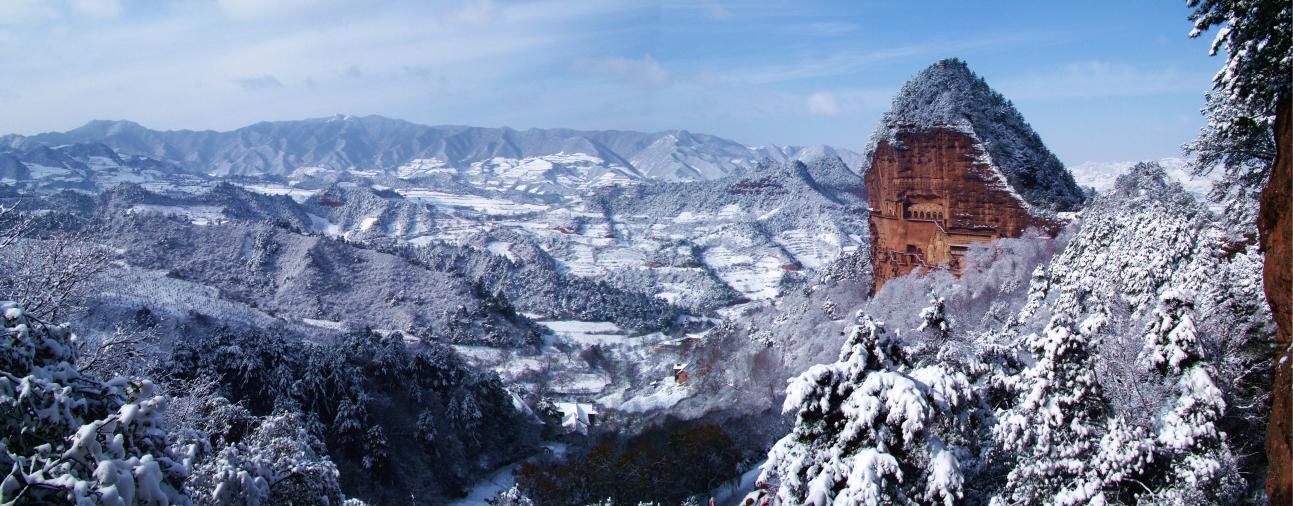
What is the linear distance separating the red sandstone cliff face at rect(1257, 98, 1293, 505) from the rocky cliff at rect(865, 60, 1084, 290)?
1173 inches

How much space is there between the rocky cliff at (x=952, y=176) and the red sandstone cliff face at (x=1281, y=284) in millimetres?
29791

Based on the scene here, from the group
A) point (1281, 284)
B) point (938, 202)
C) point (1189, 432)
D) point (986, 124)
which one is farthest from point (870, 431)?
point (986, 124)

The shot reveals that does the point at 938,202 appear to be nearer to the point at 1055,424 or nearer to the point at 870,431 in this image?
the point at 1055,424

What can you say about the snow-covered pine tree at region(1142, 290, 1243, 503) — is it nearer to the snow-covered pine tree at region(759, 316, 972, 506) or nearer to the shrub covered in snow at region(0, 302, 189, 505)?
the snow-covered pine tree at region(759, 316, 972, 506)

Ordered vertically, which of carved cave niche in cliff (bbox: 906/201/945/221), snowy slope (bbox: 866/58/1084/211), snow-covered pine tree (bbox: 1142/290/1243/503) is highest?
snowy slope (bbox: 866/58/1084/211)

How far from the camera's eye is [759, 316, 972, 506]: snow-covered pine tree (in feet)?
28.9

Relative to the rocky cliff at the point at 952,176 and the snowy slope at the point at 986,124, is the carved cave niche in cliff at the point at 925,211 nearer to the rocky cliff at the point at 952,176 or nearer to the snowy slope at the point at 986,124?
the rocky cliff at the point at 952,176

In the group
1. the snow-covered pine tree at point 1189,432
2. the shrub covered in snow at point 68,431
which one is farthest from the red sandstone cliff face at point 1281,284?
the shrub covered in snow at point 68,431

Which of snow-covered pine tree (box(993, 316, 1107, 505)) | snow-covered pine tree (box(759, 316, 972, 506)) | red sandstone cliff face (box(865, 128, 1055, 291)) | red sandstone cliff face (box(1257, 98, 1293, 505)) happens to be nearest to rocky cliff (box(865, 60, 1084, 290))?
red sandstone cliff face (box(865, 128, 1055, 291))

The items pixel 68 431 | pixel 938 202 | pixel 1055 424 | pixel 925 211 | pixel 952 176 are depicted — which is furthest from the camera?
pixel 925 211

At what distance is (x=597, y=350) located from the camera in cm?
8525

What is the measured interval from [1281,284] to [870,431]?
5032mm

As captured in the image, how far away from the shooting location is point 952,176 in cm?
3834

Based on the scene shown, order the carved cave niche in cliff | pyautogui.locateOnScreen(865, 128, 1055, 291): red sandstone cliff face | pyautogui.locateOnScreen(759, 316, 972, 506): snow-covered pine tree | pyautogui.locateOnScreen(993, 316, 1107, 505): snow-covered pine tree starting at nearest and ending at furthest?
pyautogui.locateOnScreen(759, 316, 972, 506): snow-covered pine tree → pyautogui.locateOnScreen(993, 316, 1107, 505): snow-covered pine tree → pyautogui.locateOnScreen(865, 128, 1055, 291): red sandstone cliff face → the carved cave niche in cliff
